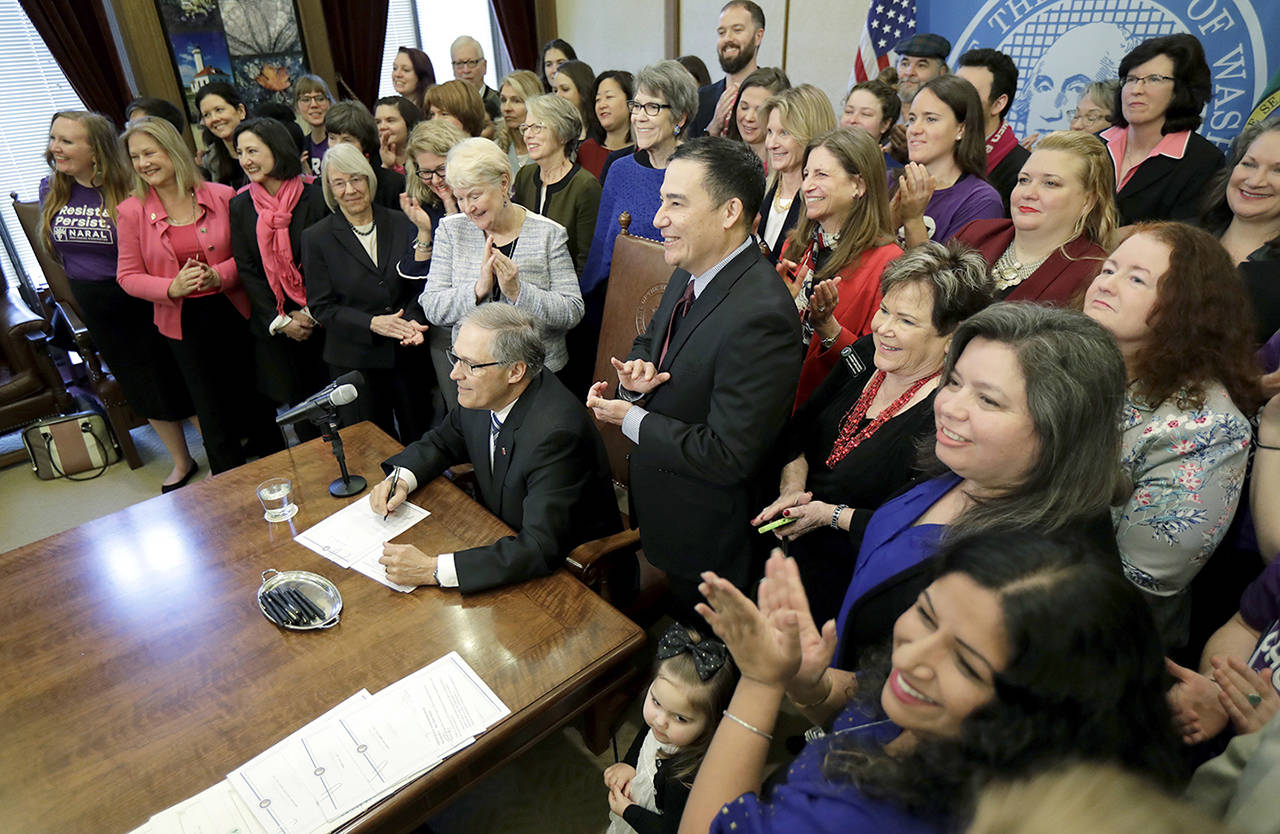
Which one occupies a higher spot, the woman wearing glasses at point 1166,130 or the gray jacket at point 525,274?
the woman wearing glasses at point 1166,130

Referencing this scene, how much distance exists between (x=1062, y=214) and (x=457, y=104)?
10.4 ft

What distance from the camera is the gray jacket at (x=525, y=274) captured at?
9.07ft

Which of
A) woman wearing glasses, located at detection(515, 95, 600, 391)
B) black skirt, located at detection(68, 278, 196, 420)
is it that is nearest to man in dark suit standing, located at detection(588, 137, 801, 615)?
woman wearing glasses, located at detection(515, 95, 600, 391)

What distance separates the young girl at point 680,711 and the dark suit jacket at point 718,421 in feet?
1.35

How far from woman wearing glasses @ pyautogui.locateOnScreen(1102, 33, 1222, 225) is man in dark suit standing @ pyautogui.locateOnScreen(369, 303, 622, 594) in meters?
→ 2.55

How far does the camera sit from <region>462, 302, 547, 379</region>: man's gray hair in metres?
2.05

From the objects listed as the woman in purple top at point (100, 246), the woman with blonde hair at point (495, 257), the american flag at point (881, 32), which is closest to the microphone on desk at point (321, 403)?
the woman with blonde hair at point (495, 257)

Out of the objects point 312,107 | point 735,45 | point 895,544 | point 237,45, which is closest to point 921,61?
point 735,45

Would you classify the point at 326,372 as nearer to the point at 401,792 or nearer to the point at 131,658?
the point at 131,658

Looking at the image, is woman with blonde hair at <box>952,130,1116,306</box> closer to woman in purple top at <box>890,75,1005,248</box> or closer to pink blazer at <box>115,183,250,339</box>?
woman in purple top at <box>890,75,1005,248</box>

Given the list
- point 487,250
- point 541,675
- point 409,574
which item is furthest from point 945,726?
point 487,250

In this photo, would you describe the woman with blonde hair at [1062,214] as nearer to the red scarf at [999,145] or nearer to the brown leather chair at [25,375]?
the red scarf at [999,145]

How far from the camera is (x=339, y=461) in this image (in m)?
2.20

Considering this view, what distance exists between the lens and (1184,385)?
1.50 metres
